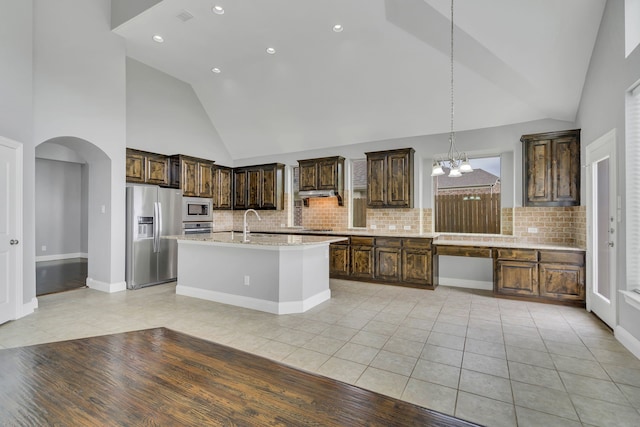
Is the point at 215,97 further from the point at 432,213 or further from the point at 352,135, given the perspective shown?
the point at 432,213

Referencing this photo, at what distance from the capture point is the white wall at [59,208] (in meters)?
8.02

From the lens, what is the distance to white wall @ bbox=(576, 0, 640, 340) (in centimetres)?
300

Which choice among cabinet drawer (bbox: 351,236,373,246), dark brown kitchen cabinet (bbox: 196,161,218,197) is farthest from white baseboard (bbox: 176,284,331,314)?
dark brown kitchen cabinet (bbox: 196,161,218,197)

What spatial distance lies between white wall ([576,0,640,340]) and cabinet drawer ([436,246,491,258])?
169cm

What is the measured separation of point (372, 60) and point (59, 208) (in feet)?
29.5

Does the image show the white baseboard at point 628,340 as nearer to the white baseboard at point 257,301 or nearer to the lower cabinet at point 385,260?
the lower cabinet at point 385,260

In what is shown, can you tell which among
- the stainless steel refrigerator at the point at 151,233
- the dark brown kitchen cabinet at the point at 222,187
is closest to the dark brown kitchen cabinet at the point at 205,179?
the dark brown kitchen cabinet at the point at 222,187

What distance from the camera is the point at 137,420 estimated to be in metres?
1.33

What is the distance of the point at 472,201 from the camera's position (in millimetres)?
5770

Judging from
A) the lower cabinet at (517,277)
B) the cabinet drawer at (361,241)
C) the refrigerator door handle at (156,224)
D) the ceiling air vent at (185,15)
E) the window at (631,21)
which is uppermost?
the ceiling air vent at (185,15)

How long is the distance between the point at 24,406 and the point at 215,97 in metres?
6.54

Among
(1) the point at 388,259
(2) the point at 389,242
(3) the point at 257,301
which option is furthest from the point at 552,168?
(3) the point at 257,301

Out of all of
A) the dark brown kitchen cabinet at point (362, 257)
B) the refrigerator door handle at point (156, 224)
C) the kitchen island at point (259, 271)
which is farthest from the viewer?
the dark brown kitchen cabinet at point (362, 257)

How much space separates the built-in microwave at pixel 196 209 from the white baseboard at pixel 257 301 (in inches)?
73.9
